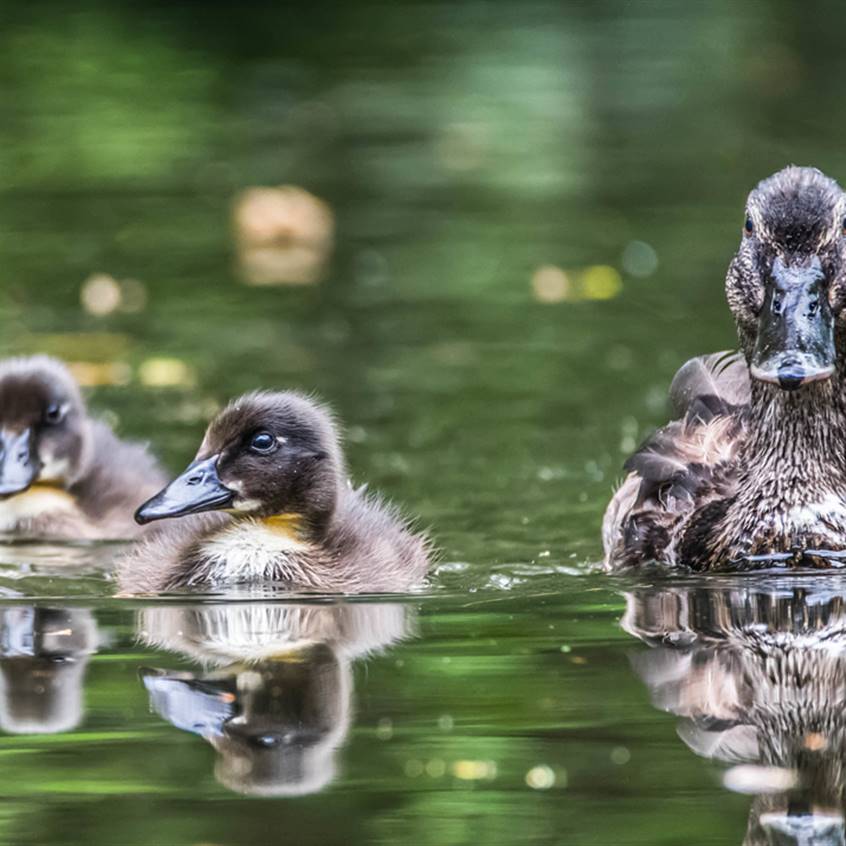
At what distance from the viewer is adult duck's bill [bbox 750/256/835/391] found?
6.01 metres

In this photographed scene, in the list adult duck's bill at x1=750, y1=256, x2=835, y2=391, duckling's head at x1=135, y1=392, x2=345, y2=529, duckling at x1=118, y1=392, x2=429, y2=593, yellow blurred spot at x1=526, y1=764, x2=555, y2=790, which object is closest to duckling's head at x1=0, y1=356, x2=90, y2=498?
duckling at x1=118, y1=392, x2=429, y2=593

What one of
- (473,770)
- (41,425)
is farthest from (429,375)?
(473,770)

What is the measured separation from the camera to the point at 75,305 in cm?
1008

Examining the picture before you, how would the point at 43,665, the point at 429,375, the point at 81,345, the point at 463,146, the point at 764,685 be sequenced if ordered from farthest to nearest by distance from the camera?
1. the point at 463,146
2. the point at 81,345
3. the point at 429,375
4. the point at 43,665
5. the point at 764,685

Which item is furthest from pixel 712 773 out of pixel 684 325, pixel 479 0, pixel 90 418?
pixel 479 0

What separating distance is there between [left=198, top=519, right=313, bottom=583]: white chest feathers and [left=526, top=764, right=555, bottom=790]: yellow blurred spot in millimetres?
2147

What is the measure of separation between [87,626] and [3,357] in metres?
3.46

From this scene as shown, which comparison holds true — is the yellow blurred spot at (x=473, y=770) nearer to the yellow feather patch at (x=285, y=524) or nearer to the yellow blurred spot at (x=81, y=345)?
the yellow feather patch at (x=285, y=524)

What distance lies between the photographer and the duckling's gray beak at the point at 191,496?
6.20m

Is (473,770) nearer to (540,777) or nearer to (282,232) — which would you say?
(540,777)

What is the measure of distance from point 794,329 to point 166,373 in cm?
345

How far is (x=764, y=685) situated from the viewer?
4.84 m

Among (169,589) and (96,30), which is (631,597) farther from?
(96,30)

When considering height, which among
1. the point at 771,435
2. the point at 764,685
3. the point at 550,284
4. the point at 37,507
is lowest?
the point at 764,685
